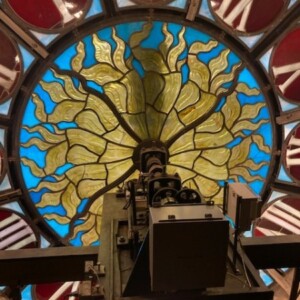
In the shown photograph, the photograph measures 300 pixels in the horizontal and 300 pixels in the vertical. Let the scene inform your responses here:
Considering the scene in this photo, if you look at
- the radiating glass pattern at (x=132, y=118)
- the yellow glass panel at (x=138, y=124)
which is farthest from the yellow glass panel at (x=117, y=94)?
the yellow glass panel at (x=138, y=124)

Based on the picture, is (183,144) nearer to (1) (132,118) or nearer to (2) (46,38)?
(1) (132,118)

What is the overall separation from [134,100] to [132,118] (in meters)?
0.19

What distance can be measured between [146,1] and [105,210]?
6.86ft

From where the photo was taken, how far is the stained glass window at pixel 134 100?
12.3 ft

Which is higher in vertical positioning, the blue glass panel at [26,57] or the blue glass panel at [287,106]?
the blue glass panel at [26,57]

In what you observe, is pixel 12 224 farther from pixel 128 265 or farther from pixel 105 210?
pixel 128 265

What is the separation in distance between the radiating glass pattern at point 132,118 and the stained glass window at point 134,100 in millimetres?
11

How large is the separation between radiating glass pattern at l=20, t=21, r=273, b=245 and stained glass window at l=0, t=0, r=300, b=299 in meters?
0.01

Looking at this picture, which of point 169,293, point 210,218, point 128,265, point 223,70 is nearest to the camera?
point 210,218

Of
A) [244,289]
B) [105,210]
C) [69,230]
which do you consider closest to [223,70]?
[105,210]

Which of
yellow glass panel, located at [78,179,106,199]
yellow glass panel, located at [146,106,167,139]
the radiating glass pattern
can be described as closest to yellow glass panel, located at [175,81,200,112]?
the radiating glass pattern

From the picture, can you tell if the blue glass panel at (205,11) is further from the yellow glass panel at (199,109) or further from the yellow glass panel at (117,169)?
the yellow glass panel at (117,169)

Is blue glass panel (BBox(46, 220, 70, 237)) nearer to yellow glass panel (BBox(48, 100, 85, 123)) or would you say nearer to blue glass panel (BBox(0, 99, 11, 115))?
yellow glass panel (BBox(48, 100, 85, 123))

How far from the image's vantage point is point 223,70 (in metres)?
4.02
